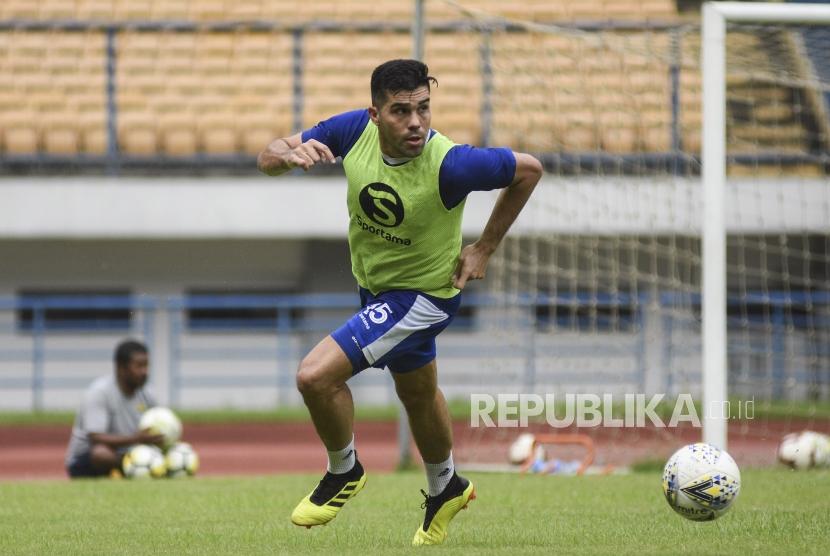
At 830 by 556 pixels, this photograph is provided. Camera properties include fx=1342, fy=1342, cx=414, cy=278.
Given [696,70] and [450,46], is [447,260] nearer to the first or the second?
[696,70]

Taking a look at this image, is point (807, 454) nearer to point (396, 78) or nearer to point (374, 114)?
point (374, 114)

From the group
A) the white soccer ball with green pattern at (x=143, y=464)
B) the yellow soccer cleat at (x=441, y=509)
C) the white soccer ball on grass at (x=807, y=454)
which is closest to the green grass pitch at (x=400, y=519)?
the yellow soccer cleat at (x=441, y=509)

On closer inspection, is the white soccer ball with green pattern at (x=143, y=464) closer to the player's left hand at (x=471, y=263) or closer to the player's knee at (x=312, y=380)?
the player's knee at (x=312, y=380)

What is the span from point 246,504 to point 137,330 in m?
10.7

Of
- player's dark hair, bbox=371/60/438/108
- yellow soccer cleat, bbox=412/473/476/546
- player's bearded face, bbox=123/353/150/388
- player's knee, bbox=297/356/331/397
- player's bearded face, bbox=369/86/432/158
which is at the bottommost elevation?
yellow soccer cleat, bbox=412/473/476/546

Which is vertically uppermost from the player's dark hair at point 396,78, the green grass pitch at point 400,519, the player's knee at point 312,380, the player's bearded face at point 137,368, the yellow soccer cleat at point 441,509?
the player's dark hair at point 396,78

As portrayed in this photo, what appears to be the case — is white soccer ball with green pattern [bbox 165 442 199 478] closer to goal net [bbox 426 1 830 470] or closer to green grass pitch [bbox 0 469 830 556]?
green grass pitch [bbox 0 469 830 556]

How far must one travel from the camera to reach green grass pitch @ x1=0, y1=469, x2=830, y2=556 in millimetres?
6160

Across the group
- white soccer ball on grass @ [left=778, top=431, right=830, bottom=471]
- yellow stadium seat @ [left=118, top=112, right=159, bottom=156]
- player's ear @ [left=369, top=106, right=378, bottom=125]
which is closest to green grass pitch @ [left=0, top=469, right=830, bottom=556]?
white soccer ball on grass @ [left=778, top=431, right=830, bottom=471]

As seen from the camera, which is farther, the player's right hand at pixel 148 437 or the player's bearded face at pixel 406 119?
the player's right hand at pixel 148 437

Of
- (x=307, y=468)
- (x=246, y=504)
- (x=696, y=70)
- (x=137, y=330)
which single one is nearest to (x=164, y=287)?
(x=137, y=330)

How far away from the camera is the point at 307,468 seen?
46.3 feet

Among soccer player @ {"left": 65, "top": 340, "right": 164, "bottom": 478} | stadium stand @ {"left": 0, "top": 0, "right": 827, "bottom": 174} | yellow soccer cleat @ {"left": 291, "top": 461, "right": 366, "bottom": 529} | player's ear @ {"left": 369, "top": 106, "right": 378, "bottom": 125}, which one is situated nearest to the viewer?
player's ear @ {"left": 369, "top": 106, "right": 378, "bottom": 125}

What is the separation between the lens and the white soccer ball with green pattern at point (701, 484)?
630 cm
